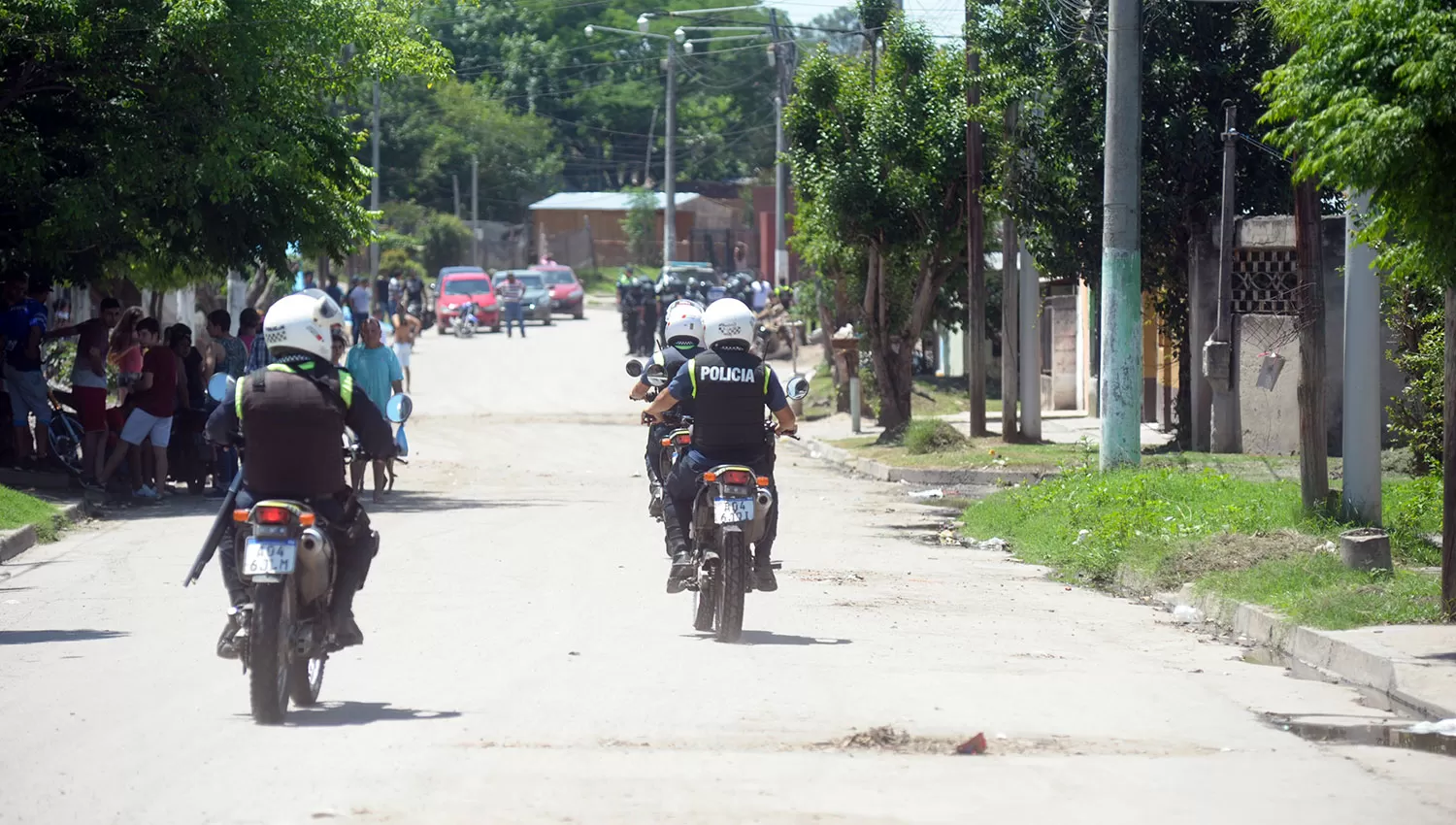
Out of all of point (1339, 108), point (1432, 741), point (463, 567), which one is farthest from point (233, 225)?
point (1432, 741)

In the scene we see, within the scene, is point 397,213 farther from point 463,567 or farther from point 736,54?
point 463,567

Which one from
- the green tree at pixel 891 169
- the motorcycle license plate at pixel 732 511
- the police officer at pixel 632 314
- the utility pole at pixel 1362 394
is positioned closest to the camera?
the motorcycle license plate at pixel 732 511

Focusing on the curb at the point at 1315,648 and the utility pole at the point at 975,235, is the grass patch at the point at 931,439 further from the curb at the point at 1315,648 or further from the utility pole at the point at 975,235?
the curb at the point at 1315,648

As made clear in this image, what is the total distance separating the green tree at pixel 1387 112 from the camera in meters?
8.62

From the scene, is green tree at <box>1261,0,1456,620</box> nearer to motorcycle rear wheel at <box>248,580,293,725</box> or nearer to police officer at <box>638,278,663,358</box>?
motorcycle rear wheel at <box>248,580,293,725</box>

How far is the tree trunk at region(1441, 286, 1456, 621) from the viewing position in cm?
998

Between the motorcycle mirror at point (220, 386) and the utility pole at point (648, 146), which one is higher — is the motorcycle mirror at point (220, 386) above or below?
below

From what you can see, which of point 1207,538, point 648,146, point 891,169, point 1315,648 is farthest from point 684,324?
point 648,146

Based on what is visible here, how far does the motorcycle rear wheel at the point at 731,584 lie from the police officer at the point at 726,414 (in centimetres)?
38

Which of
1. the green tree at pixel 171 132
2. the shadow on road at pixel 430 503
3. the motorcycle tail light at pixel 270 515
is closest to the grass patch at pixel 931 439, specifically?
the shadow on road at pixel 430 503

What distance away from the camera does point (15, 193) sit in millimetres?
18125

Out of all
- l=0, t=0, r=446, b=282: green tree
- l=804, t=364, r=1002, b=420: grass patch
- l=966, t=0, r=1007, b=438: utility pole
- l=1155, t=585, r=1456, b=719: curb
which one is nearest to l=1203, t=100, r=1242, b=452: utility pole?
l=966, t=0, r=1007, b=438: utility pole

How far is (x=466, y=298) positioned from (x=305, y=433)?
45704 mm

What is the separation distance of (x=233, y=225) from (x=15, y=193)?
7.18 feet
